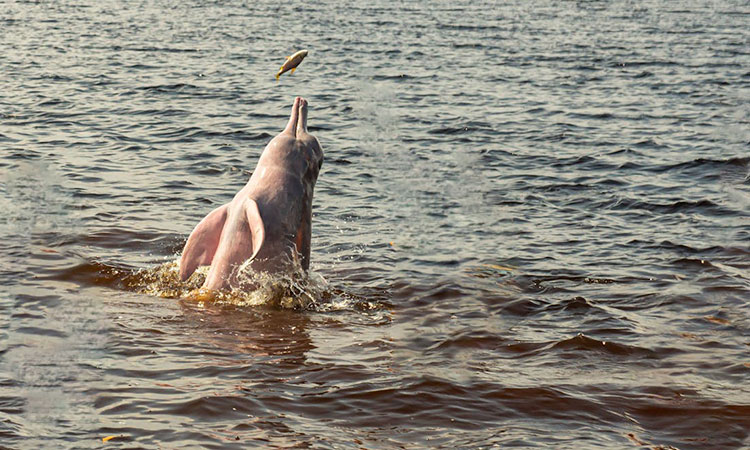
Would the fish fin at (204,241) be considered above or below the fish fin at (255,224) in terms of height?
below

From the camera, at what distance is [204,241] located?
982cm

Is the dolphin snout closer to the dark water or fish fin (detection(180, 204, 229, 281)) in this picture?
fish fin (detection(180, 204, 229, 281))

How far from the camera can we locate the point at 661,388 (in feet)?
25.8

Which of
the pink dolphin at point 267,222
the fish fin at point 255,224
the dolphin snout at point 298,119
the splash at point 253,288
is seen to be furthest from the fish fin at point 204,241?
the dolphin snout at point 298,119

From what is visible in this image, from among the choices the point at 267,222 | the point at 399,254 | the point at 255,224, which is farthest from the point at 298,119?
the point at 399,254

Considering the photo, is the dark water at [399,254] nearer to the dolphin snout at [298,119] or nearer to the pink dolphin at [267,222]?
the pink dolphin at [267,222]

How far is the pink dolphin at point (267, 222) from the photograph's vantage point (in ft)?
31.3

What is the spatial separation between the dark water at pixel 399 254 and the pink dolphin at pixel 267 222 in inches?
17.1

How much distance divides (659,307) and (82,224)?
7339mm

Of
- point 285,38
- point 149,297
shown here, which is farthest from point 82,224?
point 285,38

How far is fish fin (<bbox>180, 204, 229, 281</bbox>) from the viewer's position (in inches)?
385

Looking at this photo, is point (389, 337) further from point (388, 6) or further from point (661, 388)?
point (388, 6)

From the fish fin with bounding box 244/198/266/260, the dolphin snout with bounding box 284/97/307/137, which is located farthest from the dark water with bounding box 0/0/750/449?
the dolphin snout with bounding box 284/97/307/137

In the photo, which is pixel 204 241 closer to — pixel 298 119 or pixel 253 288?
pixel 253 288
